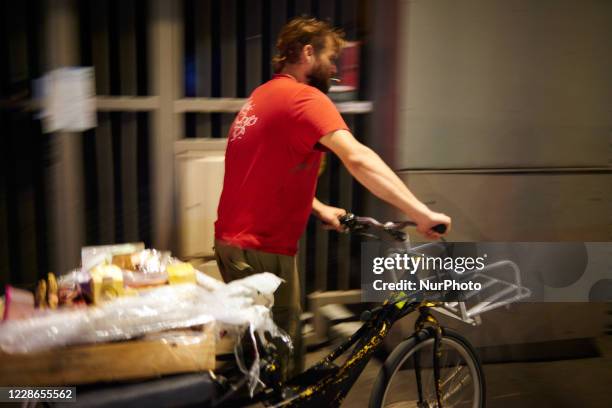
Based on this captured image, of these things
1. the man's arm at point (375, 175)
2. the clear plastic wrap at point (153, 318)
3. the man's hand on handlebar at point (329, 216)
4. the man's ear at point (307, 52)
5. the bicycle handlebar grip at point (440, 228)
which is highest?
the man's ear at point (307, 52)

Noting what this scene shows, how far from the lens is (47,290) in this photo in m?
2.39

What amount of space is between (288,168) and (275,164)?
0.06 metres

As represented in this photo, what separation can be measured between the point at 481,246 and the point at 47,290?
3.10 meters

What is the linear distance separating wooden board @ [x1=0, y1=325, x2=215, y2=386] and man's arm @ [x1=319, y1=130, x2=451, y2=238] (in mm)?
973

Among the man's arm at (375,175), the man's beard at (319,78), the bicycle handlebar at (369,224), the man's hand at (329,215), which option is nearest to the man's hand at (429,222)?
the man's arm at (375,175)

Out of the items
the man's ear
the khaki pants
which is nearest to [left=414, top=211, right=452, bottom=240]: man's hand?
the khaki pants

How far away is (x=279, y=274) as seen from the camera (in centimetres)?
299

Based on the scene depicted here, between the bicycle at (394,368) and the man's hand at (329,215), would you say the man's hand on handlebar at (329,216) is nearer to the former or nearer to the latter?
the man's hand at (329,215)

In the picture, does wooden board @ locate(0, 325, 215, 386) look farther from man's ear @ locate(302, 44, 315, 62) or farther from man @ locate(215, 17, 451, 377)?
man's ear @ locate(302, 44, 315, 62)

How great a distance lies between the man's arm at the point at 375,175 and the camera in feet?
9.00

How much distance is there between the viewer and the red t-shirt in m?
2.81

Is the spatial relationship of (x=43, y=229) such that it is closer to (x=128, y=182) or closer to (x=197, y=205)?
(x=128, y=182)

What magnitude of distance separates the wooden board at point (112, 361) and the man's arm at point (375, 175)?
97 cm

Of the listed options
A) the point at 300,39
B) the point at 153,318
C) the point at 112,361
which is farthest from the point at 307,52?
the point at 112,361
